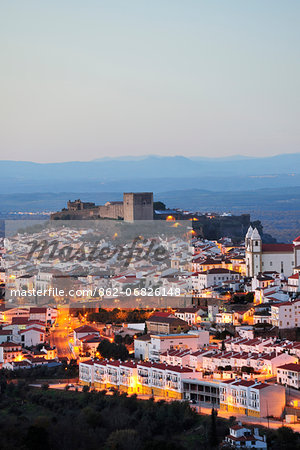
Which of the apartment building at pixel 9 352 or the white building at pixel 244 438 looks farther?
the apartment building at pixel 9 352

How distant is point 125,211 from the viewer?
45.9 m

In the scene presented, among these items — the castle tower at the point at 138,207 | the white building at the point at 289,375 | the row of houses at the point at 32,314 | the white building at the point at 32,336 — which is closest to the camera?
the white building at the point at 289,375

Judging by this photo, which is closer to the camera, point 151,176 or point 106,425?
point 106,425

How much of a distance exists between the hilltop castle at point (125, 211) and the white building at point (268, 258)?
15444 millimetres

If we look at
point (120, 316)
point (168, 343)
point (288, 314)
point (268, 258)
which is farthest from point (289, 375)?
point (268, 258)

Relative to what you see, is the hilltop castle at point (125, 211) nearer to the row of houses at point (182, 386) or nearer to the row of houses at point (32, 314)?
the row of houses at point (32, 314)

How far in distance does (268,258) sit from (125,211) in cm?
1655

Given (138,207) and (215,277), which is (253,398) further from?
(138,207)

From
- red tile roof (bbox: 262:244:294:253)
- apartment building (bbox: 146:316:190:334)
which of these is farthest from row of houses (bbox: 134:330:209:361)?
red tile roof (bbox: 262:244:294:253)

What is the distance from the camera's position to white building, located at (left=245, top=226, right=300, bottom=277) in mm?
29859

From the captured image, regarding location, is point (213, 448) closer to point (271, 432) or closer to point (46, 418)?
point (271, 432)

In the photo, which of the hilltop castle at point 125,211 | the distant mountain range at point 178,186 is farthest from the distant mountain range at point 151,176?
the hilltop castle at point 125,211

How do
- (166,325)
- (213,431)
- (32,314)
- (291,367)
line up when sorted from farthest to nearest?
(32,314), (166,325), (291,367), (213,431)

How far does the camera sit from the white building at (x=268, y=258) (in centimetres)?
2986
